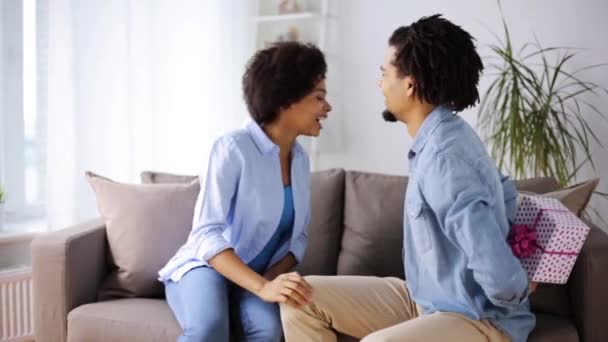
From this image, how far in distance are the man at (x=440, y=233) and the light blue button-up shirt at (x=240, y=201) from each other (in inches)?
10.5

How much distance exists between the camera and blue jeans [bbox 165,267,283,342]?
5.96 feet

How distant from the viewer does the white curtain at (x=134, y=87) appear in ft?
9.23

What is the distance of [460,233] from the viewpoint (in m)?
1.46

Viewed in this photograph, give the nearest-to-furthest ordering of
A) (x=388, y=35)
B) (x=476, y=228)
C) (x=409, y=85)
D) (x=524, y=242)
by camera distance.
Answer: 1. (x=476, y=228)
2. (x=524, y=242)
3. (x=409, y=85)
4. (x=388, y=35)

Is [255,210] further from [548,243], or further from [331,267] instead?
[548,243]

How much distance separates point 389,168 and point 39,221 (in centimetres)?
175

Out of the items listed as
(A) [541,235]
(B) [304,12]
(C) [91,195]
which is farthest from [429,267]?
(B) [304,12]

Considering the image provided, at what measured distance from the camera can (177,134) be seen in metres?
3.36

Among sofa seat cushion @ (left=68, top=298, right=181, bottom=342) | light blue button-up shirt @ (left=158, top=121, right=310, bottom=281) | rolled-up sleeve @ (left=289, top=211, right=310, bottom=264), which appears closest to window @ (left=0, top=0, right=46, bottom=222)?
sofa seat cushion @ (left=68, top=298, right=181, bottom=342)

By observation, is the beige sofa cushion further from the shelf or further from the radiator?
the shelf

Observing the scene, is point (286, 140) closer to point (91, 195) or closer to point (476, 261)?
point (476, 261)

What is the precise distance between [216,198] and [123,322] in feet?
1.59

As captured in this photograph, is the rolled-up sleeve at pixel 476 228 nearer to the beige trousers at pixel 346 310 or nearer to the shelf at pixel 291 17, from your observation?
the beige trousers at pixel 346 310

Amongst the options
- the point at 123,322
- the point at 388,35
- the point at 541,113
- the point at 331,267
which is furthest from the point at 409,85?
the point at 388,35
